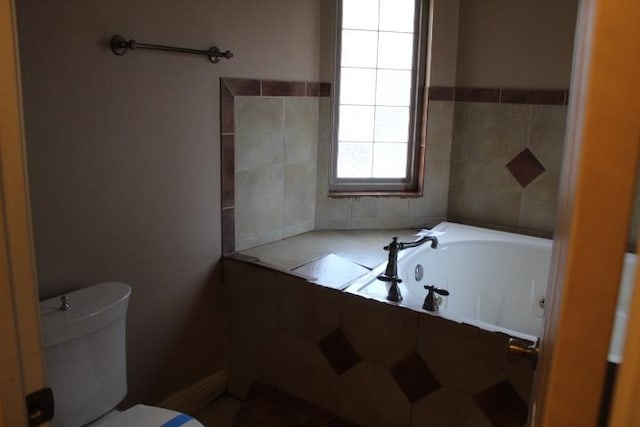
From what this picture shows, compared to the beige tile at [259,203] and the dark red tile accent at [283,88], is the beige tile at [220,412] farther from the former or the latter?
the dark red tile accent at [283,88]

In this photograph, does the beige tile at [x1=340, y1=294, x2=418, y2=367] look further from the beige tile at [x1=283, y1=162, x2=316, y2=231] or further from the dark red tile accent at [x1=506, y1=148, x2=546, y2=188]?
the dark red tile accent at [x1=506, y1=148, x2=546, y2=188]

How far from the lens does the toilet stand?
1.73m

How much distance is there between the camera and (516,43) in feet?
9.87

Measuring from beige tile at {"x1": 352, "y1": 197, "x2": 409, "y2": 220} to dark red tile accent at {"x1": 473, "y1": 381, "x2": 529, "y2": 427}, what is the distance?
4.56 ft

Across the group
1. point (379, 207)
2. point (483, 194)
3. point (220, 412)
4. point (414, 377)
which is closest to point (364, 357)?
point (414, 377)

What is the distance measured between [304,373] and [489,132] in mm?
1680

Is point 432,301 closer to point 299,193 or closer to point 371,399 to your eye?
point 371,399

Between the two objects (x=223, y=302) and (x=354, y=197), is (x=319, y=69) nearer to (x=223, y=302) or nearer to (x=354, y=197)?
(x=354, y=197)

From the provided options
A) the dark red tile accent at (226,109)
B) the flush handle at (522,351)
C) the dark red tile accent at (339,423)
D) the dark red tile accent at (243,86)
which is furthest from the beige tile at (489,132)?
the flush handle at (522,351)

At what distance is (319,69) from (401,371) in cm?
162

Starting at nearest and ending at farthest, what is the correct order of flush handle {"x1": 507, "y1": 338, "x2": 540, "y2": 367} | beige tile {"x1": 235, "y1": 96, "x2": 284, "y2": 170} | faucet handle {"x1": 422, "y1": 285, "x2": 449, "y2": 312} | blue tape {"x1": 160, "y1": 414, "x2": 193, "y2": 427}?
flush handle {"x1": 507, "y1": 338, "x2": 540, "y2": 367}
blue tape {"x1": 160, "y1": 414, "x2": 193, "y2": 427}
faucet handle {"x1": 422, "y1": 285, "x2": 449, "y2": 312}
beige tile {"x1": 235, "y1": 96, "x2": 284, "y2": 170}

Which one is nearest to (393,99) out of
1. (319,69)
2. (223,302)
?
(319,69)

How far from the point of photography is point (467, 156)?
3242mm

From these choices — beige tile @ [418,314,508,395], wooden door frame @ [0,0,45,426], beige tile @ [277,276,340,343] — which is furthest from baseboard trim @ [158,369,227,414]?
wooden door frame @ [0,0,45,426]
